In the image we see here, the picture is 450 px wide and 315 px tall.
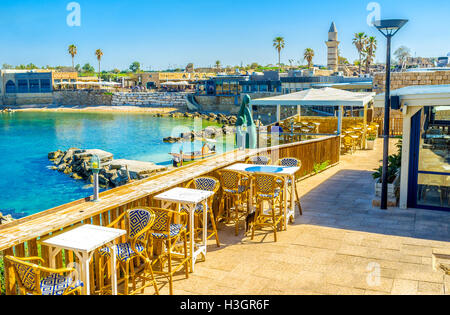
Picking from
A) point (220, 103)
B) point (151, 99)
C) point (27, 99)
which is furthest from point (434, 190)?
point (27, 99)

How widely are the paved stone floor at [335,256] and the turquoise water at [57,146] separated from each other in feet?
45.8

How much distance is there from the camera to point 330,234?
6.25 meters

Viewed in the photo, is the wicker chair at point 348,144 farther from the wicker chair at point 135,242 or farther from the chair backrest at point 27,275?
the chair backrest at point 27,275

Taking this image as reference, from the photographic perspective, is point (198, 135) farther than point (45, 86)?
No

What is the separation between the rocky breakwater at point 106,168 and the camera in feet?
62.8

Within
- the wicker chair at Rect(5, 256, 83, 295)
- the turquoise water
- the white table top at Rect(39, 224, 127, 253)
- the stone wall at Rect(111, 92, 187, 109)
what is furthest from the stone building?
the wicker chair at Rect(5, 256, 83, 295)

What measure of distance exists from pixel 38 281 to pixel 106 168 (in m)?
19.0

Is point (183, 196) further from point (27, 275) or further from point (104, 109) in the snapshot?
point (104, 109)

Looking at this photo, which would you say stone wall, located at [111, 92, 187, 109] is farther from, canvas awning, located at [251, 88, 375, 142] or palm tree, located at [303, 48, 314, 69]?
canvas awning, located at [251, 88, 375, 142]

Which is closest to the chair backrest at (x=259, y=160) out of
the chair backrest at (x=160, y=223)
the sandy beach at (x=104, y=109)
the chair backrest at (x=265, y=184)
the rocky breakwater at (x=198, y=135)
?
the chair backrest at (x=265, y=184)

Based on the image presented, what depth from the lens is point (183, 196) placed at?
5090 mm

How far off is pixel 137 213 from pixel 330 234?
3160 mm

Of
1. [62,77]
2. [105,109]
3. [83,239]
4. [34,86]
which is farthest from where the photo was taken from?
[62,77]

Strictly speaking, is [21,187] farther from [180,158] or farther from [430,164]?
[430,164]
